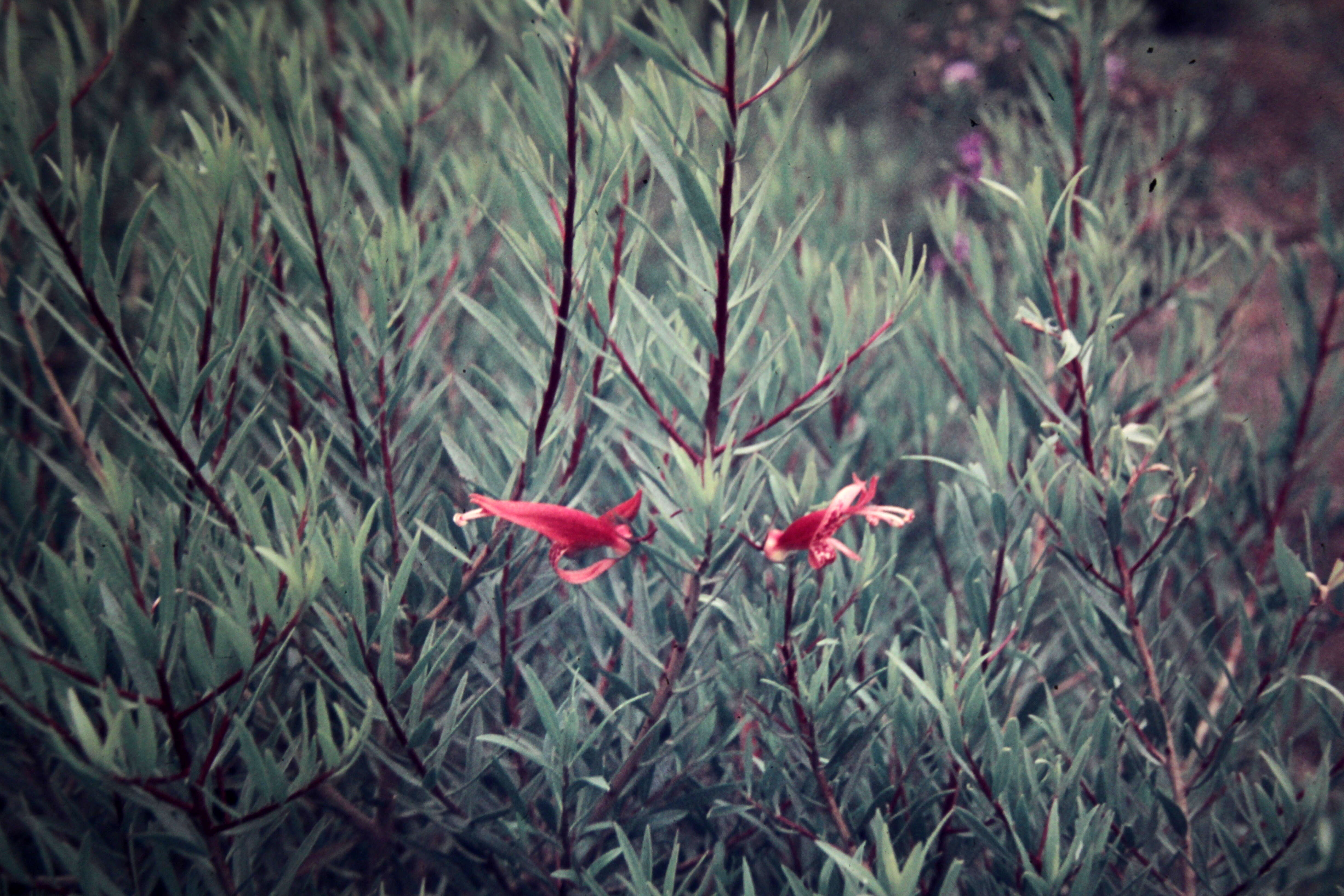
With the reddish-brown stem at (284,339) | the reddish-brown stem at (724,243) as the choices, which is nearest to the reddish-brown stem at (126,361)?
the reddish-brown stem at (284,339)

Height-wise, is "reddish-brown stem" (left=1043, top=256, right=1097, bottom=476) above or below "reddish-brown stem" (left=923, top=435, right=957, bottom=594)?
above

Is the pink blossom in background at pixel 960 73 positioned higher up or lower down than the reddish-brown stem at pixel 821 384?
lower down

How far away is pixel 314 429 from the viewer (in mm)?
493

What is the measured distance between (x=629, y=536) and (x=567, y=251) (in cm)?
13

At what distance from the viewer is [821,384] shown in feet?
1.14

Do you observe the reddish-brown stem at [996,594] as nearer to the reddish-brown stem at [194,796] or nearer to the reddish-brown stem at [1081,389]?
the reddish-brown stem at [1081,389]

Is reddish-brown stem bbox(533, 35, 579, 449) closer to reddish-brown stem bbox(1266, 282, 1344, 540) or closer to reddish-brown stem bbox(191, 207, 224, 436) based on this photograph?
reddish-brown stem bbox(191, 207, 224, 436)

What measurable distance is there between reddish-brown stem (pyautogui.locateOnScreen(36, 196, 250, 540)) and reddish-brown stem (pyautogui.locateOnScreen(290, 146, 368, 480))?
7 centimetres

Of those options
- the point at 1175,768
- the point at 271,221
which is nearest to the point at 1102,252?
the point at 1175,768

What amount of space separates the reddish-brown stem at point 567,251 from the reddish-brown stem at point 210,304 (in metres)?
0.15

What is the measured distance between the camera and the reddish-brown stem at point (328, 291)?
0.35 meters

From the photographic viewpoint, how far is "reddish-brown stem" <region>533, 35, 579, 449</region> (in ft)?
1.00

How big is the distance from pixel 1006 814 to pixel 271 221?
0.45m

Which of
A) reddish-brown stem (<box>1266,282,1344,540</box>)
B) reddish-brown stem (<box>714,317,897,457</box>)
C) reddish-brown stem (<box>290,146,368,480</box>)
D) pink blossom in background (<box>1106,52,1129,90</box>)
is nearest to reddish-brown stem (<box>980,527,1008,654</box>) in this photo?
reddish-brown stem (<box>714,317,897,457</box>)
